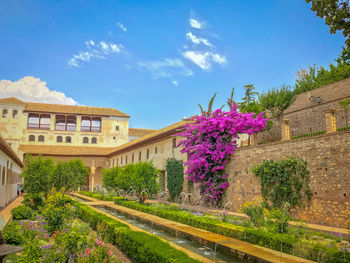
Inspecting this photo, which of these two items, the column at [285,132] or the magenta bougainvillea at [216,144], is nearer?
the column at [285,132]

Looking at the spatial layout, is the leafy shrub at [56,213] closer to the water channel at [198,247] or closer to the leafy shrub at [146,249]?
the leafy shrub at [146,249]

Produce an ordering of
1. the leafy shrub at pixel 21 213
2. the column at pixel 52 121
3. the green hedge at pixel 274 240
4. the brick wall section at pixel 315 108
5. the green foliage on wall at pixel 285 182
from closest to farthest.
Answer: the green hedge at pixel 274 240, the leafy shrub at pixel 21 213, the green foliage on wall at pixel 285 182, the brick wall section at pixel 315 108, the column at pixel 52 121

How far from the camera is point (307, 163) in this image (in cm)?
1079

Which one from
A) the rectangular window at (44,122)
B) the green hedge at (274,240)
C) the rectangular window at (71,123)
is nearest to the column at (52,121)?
the rectangular window at (44,122)

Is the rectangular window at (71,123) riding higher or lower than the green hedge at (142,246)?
higher

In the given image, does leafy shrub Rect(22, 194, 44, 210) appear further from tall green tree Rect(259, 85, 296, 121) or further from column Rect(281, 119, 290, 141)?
tall green tree Rect(259, 85, 296, 121)

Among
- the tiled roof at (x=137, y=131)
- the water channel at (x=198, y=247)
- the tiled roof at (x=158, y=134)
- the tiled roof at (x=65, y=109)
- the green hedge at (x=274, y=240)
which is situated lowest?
the water channel at (x=198, y=247)

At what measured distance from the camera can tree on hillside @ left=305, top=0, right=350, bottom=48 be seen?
8.85 metres

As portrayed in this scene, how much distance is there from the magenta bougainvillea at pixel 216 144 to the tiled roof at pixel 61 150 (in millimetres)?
24919

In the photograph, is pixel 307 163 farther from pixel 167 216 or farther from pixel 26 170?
pixel 26 170

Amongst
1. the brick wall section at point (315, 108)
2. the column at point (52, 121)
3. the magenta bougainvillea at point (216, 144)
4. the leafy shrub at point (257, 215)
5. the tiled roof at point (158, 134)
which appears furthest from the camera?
the column at point (52, 121)

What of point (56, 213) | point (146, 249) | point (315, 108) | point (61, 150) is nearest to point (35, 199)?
point (56, 213)

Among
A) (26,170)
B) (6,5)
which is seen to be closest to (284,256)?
(26,170)

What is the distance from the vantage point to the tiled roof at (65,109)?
1559 inches
